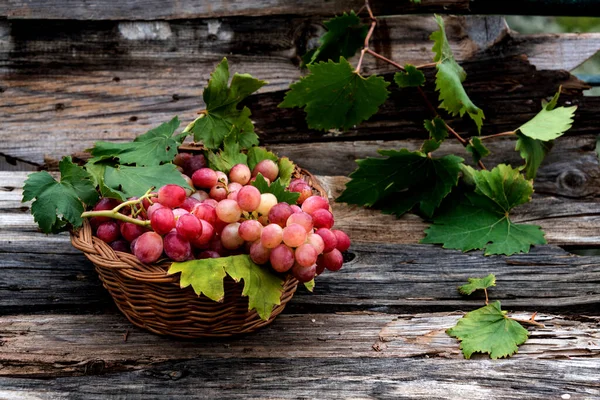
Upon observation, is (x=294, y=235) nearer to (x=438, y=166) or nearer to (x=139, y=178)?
(x=139, y=178)

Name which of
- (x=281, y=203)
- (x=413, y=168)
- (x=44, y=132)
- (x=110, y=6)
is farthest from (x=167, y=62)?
(x=281, y=203)

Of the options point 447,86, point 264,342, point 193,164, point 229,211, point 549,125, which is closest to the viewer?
point 229,211

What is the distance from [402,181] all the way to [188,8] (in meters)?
0.82

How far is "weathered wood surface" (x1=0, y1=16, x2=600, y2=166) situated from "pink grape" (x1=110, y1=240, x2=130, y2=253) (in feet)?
2.60

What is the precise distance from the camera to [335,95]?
1.63 meters

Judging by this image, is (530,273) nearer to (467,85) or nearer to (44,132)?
(467,85)

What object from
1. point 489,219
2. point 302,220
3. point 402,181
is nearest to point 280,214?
point 302,220

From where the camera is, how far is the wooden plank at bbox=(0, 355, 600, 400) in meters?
1.17

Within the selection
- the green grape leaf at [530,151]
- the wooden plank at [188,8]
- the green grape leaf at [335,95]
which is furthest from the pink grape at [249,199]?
the wooden plank at [188,8]

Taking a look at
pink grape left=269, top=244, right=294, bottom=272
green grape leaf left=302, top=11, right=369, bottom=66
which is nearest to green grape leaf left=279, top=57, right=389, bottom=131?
green grape leaf left=302, top=11, right=369, bottom=66

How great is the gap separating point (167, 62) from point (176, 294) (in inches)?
40.1

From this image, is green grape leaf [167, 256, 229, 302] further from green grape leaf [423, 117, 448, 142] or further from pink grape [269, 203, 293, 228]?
green grape leaf [423, 117, 448, 142]

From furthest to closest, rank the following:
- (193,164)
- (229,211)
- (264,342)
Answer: (193,164) → (264,342) → (229,211)

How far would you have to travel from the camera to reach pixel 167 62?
1984 mm
